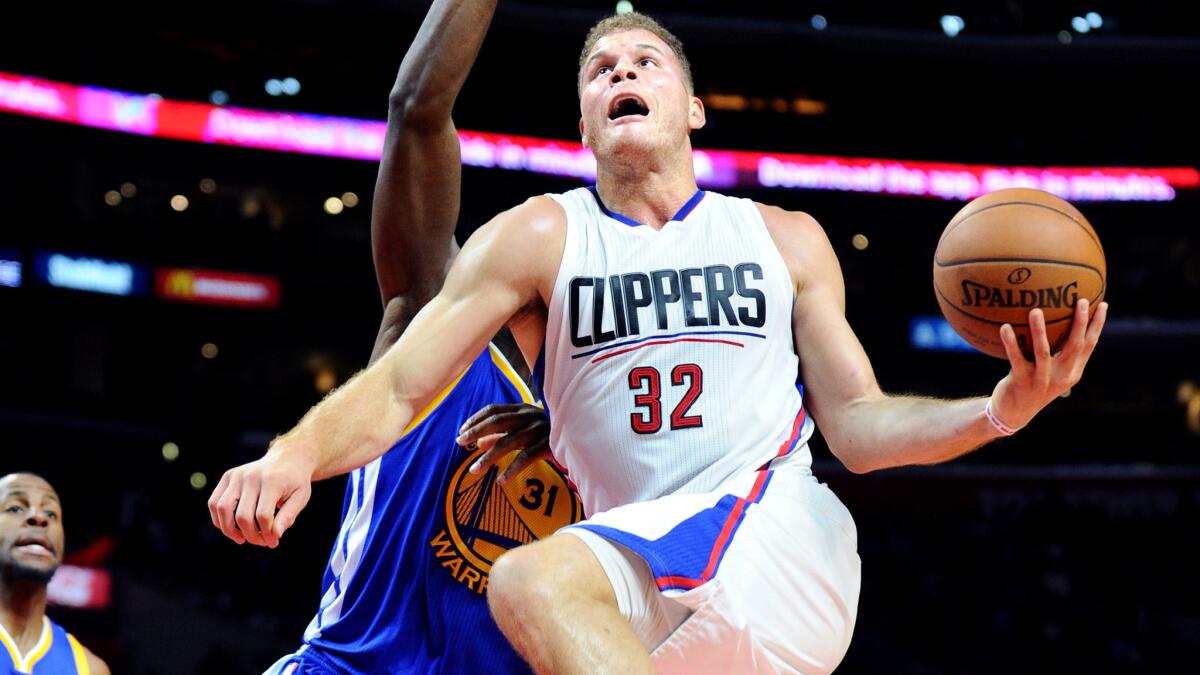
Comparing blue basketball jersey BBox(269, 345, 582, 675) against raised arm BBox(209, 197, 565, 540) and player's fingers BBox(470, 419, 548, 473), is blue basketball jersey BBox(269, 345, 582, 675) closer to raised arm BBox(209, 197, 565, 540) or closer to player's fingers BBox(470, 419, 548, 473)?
player's fingers BBox(470, 419, 548, 473)

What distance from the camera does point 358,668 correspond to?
11.1 ft

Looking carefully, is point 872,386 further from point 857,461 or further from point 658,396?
point 658,396

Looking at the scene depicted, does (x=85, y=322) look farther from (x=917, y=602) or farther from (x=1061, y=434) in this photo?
(x=1061, y=434)

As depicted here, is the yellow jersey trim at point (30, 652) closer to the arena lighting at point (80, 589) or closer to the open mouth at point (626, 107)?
the open mouth at point (626, 107)

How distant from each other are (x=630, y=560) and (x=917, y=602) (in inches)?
575

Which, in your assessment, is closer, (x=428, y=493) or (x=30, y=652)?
(x=428, y=493)

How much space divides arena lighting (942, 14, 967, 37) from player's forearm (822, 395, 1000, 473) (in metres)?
18.2

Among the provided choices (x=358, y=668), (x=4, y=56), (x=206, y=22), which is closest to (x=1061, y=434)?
(x=206, y=22)

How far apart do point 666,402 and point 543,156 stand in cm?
1565

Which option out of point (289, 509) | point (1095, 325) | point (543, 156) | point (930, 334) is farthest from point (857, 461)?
point (930, 334)

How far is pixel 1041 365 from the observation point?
2564 mm

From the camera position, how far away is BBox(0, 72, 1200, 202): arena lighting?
664 inches

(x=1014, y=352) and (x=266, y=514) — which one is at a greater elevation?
(x=1014, y=352)

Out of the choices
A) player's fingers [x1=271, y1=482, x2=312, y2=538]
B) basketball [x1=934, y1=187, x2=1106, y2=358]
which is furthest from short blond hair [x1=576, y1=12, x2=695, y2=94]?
player's fingers [x1=271, y1=482, x2=312, y2=538]
